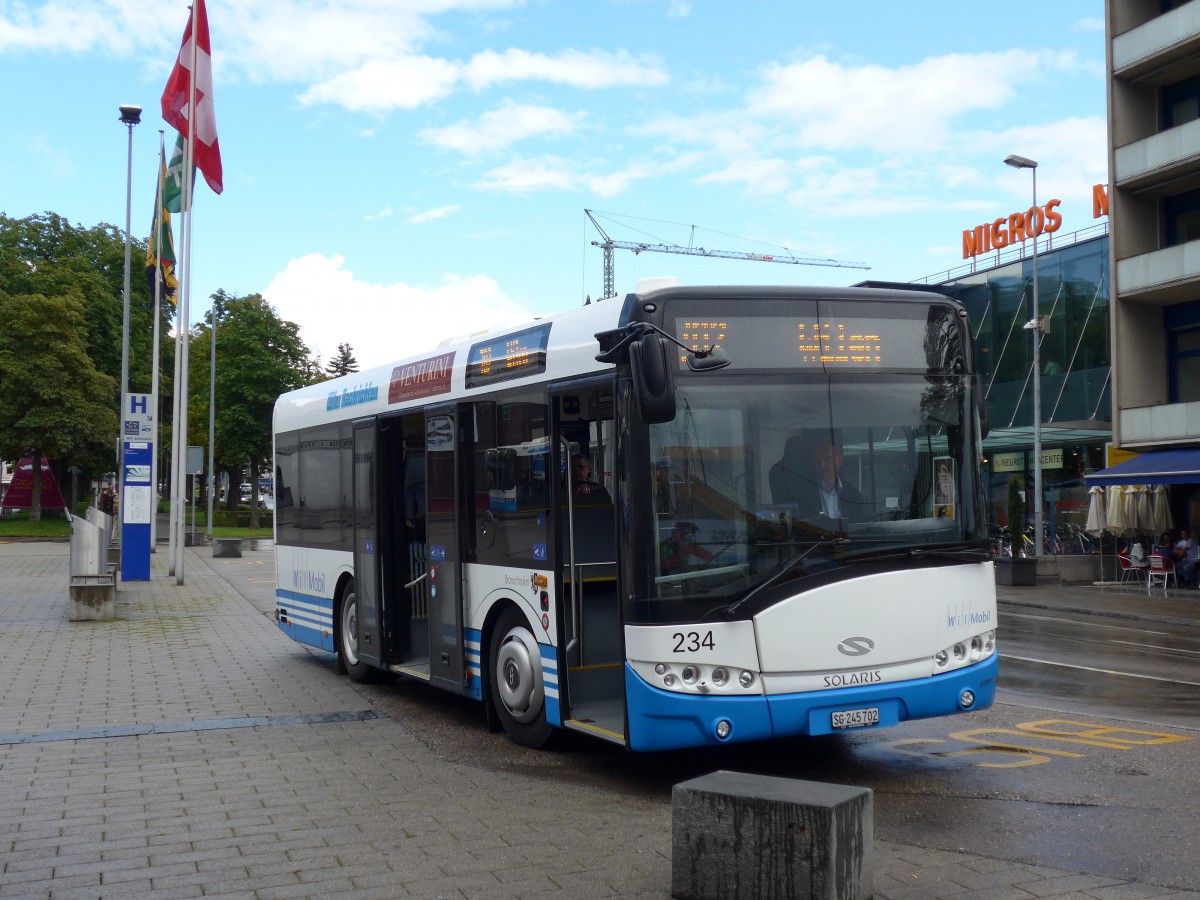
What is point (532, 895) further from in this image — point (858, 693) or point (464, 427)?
point (464, 427)

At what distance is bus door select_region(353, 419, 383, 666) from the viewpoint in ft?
38.4

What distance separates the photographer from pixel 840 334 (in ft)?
26.1

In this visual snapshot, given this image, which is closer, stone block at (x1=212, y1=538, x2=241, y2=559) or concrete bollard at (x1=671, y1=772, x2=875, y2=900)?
concrete bollard at (x1=671, y1=772, x2=875, y2=900)

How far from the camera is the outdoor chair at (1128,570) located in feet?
104

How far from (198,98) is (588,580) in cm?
2162

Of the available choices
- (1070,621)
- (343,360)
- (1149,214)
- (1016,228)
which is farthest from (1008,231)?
(343,360)

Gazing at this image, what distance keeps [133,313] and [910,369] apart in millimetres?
59562

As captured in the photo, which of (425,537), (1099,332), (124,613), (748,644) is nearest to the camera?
(748,644)

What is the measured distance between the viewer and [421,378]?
35.9ft

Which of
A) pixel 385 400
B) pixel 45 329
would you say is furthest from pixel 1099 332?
pixel 45 329

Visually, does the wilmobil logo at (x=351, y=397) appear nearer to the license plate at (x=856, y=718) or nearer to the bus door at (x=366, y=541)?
the bus door at (x=366, y=541)

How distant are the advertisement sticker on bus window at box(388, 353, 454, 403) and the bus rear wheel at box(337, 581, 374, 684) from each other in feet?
7.12

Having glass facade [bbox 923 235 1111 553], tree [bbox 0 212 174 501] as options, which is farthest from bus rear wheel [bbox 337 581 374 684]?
tree [bbox 0 212 174 501]

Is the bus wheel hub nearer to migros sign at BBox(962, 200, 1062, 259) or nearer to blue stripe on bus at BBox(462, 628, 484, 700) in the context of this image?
blue stripe on bus at BBox(462, 628, 484, 700)
